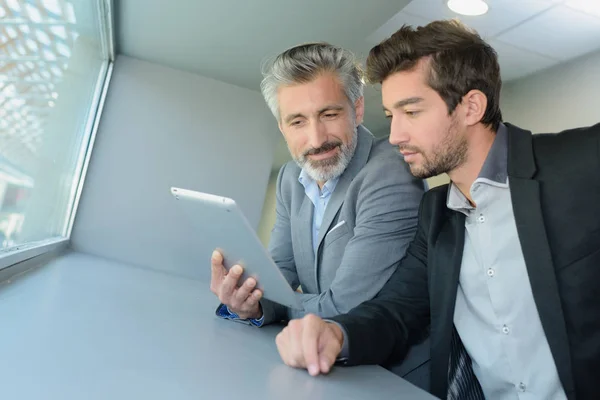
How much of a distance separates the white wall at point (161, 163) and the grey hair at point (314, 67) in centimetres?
381

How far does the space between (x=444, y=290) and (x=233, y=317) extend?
590 millimetres

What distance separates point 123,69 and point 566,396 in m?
5.72

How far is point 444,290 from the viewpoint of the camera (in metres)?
1.37

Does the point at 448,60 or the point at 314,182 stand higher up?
the point at 448,60

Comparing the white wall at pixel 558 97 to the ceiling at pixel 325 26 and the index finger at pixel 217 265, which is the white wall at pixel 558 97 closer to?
the ceiling at pixel 325 26

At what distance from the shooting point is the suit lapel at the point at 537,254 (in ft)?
3.88

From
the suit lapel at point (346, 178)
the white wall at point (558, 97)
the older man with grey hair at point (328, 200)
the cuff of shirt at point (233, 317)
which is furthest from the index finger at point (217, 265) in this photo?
the white wall at point (558, 97)

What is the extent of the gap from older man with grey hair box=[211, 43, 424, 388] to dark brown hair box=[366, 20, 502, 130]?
0.26m

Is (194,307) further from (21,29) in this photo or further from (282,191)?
(21,29)

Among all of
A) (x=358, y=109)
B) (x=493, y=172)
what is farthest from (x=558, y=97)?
(x=493, y=172)

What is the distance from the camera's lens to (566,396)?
1.20 metres

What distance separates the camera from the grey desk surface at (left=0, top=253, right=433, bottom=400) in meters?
0.76

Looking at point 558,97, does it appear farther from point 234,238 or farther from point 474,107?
point 234,238

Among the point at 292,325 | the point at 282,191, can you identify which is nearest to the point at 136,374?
the point at 292,325
